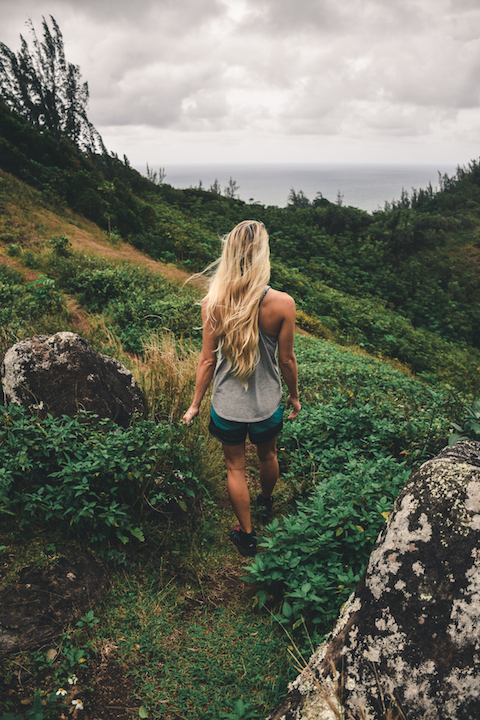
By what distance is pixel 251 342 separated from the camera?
103 inches

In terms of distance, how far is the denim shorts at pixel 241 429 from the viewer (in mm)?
2824

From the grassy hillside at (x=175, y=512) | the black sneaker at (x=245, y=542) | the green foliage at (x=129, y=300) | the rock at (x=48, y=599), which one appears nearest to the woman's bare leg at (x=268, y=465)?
the grassy hillside at (x=175, y=512)

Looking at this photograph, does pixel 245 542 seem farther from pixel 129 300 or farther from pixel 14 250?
pixel 14 250

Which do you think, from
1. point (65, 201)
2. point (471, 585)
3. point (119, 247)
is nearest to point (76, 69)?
point (65, 201)

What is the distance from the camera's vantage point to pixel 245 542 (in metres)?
3.01

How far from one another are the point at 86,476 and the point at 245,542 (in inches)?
51.5

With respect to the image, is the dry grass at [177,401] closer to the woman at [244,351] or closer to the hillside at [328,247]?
the woman at [244,351]

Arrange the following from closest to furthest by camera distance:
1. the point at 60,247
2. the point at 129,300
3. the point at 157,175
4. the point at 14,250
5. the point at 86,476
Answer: the point at 86,476 → the point at 129,300 → the point at 14,250 → the point at 60,247 → the point at 157,175

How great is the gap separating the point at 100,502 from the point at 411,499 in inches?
76.1

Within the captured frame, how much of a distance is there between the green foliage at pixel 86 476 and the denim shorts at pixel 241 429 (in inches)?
12.7

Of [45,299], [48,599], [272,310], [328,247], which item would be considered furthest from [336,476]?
[328,247]

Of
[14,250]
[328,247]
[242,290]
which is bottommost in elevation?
[242,290]

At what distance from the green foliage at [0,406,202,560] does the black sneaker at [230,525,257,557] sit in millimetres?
493

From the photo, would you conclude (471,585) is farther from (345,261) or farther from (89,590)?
(345,261)
